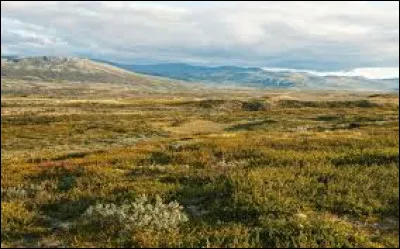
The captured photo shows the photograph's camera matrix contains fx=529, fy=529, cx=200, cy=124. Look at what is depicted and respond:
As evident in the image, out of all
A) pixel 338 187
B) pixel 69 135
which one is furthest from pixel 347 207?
pixel 69 135

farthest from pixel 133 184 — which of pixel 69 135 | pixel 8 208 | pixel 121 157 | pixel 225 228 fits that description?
pixel 69 135

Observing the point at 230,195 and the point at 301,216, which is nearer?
the point at 301,216

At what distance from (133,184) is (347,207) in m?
6.93

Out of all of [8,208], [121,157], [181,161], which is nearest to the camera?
[8,208]

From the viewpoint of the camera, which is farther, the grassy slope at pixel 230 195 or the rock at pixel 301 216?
the rock at pixel 301 216

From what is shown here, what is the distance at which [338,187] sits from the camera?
16.6 m

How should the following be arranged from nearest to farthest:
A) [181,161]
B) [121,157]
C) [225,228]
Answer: [225,228], [181,161], [121,157]

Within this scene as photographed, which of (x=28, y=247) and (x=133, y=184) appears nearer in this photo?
(x=28, y=247)

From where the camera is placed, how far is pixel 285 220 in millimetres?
12852

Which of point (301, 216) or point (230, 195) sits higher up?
point (230, 195)

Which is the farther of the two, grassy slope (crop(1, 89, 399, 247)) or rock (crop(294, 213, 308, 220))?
rock (crop(294, 213, 308, 220))

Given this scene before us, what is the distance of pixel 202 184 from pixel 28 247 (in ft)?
24.4

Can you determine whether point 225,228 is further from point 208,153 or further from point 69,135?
point 69,135

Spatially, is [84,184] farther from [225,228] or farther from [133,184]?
[225,228]
